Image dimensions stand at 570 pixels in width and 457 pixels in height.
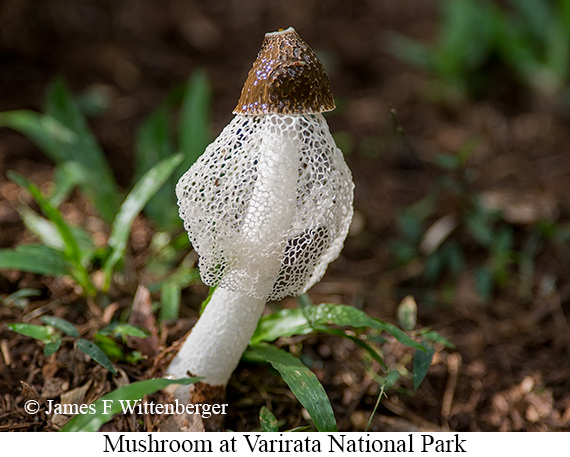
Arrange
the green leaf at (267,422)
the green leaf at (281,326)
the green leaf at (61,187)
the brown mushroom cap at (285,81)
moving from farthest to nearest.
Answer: the green leaf at (61,187) → the green leaf at (281,326) → the green leaf at (267,422) → the brown mushroom cap at (285,81)

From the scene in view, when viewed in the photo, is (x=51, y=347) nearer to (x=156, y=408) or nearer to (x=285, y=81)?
(x=156, y=408)

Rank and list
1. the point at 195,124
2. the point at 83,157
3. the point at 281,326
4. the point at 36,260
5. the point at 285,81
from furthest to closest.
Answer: the point at 195,124, the point at 83,157, the point at 36,260, the point at 281,326, the point at 285,81

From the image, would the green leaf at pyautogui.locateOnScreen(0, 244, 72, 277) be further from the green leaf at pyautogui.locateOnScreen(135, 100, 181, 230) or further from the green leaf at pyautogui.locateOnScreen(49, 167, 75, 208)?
the green leaf at pyautogui.locateOnScreen(135, 100, 181, 230)

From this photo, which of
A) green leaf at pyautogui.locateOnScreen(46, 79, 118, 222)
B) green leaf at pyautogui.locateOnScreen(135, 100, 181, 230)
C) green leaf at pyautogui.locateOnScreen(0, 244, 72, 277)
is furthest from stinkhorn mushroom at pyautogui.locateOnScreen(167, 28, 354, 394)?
green leaf at pyautogui.locateOnScreen(46, 79, 118, 222)

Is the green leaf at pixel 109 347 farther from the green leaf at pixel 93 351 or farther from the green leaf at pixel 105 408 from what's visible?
the green leaf at pixel 105 408

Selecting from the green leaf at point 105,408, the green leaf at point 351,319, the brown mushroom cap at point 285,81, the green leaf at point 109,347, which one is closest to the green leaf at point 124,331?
the green leaf at point 109,347

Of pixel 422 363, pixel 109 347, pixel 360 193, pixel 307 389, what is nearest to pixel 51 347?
pixel 109 347

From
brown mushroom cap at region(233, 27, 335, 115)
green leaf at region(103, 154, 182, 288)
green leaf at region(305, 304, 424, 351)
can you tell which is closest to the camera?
brown mushroom cap at region(233, 27, 335, 115)
